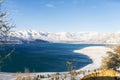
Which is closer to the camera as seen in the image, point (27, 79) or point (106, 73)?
point (27, 79)

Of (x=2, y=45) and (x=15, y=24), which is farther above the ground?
(x=15, y=24)

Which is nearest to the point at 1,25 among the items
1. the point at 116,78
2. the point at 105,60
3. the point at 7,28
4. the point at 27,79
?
the point at 7,28

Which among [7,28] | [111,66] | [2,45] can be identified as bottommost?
[111,66]

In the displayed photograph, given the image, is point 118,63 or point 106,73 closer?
point 106,73

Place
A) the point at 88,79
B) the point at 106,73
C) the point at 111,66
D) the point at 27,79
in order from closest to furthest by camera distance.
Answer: the point at 27,79 → the point at 88,79 → the point at 106,73 → the point at 111,66

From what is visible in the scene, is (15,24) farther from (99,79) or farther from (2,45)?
(99,79)

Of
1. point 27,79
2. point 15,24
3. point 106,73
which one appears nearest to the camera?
point 15,24

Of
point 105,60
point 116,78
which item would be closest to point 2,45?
point 116,78

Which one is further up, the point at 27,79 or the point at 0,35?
the point at 0,35

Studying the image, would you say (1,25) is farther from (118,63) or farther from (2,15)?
(118,63)
